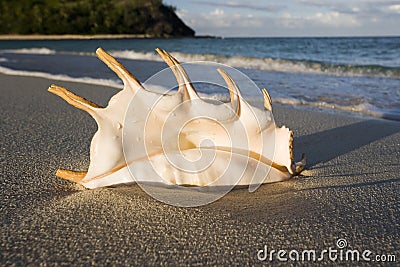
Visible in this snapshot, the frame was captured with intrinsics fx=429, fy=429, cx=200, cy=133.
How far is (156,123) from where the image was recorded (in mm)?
1561

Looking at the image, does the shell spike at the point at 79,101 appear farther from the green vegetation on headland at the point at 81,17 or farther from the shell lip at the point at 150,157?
the green vegetation on headland at the point at 81,17

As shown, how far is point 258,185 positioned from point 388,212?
47 cm

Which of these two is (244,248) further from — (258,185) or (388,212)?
(388,212)

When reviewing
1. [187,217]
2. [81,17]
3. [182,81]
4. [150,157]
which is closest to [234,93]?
[182,81]

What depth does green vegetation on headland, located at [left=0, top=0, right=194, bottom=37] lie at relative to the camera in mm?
57344

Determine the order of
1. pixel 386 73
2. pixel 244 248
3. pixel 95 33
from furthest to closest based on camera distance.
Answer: pixel 95 33 < pixel 386 73 < pixel 244 248

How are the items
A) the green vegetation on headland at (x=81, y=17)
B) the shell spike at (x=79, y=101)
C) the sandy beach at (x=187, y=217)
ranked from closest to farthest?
the sandy beach at (x=187, y=217)
the shell spike at (x=79, y=101)
the green vegetation on headland at (x=81, y=17)

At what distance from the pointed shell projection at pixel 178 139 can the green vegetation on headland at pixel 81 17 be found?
60.7 metres

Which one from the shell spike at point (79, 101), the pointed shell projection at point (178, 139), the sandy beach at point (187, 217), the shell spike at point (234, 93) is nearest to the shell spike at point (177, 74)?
the pointed shell projection at point (178, 139)

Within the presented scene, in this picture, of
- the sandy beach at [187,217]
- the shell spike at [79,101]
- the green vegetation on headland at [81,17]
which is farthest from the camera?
the green vegetation on headland at [81,17]

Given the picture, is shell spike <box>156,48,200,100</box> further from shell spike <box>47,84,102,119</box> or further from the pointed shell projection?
shell spike <box>47,84,102,119</box>

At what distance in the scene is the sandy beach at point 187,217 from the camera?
3.91ft

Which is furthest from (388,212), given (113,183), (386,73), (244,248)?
(386,73)

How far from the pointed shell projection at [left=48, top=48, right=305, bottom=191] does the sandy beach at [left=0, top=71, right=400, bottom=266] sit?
9 centimetres
